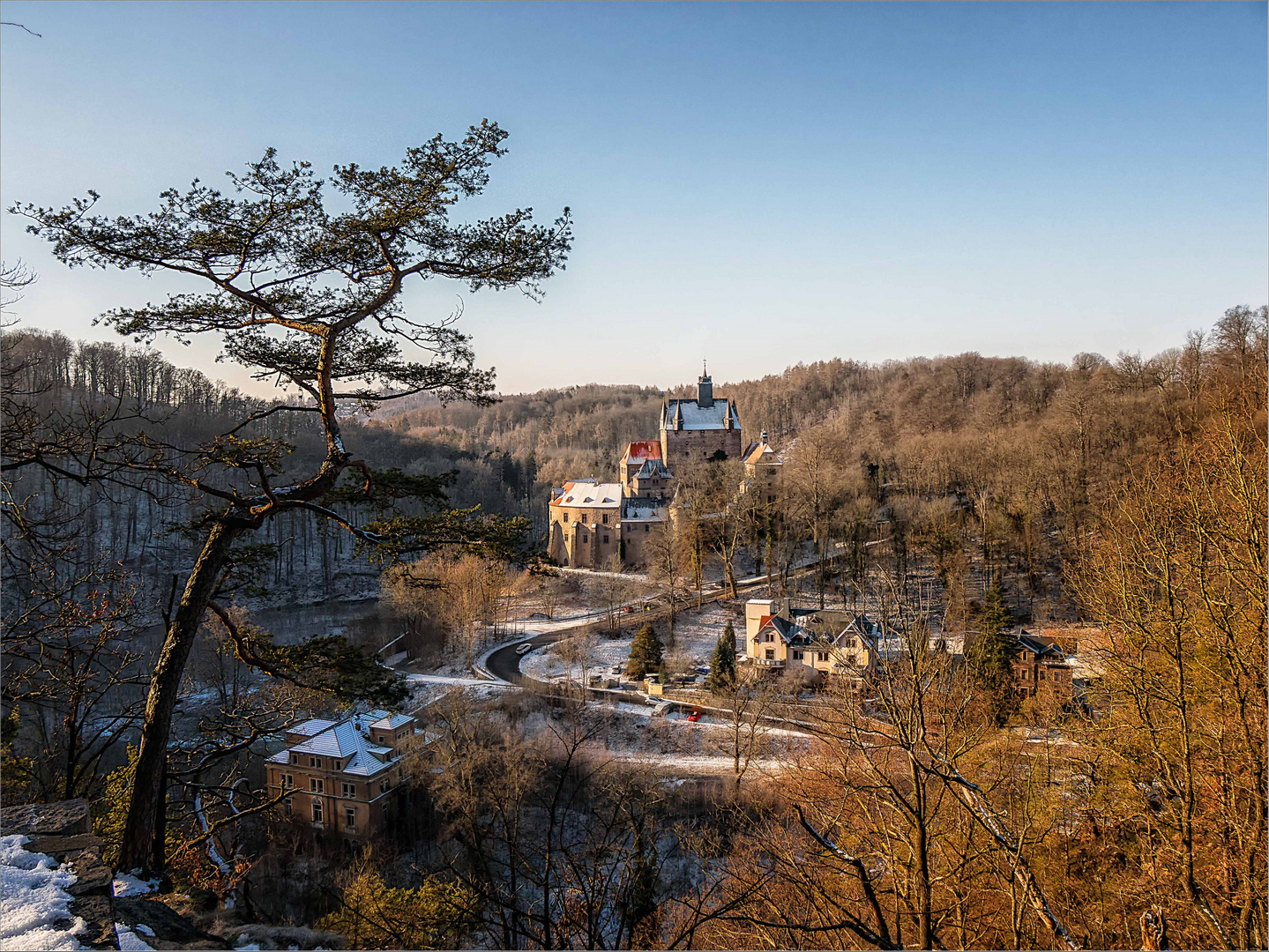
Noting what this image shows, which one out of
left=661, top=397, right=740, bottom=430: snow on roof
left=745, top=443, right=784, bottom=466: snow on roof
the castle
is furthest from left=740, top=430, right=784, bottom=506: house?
left=661, top=397, right=740, bottom=430: snow on roof

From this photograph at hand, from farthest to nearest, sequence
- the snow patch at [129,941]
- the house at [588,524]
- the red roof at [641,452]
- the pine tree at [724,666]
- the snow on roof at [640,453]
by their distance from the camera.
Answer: the red roof at [641,452] < the snow on roof at [640,453] < the house at [588,524] < the pine tree at [724,666] < the snow patch at [129,941]

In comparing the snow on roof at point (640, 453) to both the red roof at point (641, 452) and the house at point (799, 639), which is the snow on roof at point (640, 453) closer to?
the red roof at point (641, 452)

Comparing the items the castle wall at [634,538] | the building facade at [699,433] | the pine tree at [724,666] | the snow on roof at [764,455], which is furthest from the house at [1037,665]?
the building facade at [699,433]

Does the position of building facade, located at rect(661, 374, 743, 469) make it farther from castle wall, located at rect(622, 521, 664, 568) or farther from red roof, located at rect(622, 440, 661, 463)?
castle wall, located at rect(622, 521, 664, 568)

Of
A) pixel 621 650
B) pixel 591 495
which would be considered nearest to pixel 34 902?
pixel 621 650

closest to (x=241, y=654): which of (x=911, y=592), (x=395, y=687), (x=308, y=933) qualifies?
(x=395, y=687)
